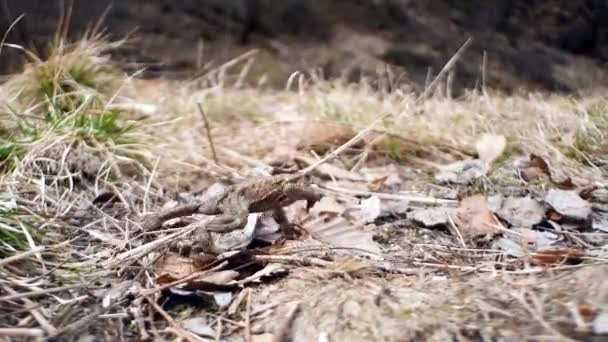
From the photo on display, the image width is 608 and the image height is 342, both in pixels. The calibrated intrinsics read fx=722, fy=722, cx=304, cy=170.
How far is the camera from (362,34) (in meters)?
4.45

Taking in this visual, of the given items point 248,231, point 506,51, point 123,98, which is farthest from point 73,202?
point 506,51

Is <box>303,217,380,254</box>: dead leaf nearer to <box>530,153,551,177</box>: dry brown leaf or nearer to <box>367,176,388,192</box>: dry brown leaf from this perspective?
<box>367,176,388,192</box>: dry brown leaf

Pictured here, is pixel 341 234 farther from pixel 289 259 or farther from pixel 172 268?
pixel 172 268

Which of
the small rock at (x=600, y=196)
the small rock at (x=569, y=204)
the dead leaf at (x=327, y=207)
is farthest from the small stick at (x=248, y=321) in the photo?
the small rock at (x=600, y=196)

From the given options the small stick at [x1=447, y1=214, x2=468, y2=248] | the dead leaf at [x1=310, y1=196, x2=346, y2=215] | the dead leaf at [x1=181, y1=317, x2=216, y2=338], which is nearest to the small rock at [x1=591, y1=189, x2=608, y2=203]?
the small stick at [x1=447, y1=214, x2=468, y2=248]

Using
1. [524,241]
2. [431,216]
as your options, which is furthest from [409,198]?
[524,241]

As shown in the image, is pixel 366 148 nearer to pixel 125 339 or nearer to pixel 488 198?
pixel 488 198

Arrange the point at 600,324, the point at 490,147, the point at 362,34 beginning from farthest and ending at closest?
1. the point at 362,34
2. the point at 490,147
3. the point at 600,324

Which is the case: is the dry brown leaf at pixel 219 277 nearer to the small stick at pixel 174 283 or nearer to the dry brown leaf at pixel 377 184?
the small stick at pixel 174 283

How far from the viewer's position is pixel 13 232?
54.5 inches

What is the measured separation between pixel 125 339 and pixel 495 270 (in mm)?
667

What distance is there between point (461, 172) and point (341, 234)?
613 mm

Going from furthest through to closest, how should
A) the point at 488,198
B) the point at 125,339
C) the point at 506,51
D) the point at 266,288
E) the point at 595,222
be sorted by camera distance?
the point at 506,51, the point at 488,198, the point at 595,222, the point at 266,288, the point at 125,339

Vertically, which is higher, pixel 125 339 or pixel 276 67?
pixel 125 339
